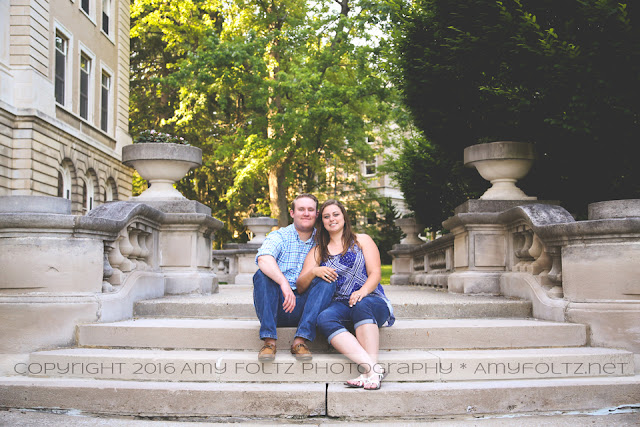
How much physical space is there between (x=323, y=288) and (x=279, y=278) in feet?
1.10

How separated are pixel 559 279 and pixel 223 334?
303 centimetres

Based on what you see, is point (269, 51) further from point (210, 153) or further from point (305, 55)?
point (210, 153)

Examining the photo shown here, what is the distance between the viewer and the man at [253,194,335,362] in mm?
4414

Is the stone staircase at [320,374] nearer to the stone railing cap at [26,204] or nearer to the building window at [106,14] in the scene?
the stone railing cap at [26,204]

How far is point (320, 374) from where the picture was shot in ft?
14.3

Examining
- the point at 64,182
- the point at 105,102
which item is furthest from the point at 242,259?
the point at 105,102

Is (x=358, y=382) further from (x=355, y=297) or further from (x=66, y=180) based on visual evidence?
(x=66, y=180)

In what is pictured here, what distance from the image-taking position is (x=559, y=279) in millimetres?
5531

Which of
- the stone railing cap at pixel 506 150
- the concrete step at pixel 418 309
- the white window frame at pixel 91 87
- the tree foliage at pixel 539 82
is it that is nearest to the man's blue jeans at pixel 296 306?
the concrete step at pixel 418 309

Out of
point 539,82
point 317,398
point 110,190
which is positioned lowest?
point 317,398

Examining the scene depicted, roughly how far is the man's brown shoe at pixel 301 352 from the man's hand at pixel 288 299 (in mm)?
336

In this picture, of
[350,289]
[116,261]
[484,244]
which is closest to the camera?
[350,289]

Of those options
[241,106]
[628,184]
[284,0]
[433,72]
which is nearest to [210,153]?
[241,106]

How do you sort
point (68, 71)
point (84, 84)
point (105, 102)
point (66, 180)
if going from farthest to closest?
point (105, 102), point (84, 84), point (66, 180), point (68, 71)
